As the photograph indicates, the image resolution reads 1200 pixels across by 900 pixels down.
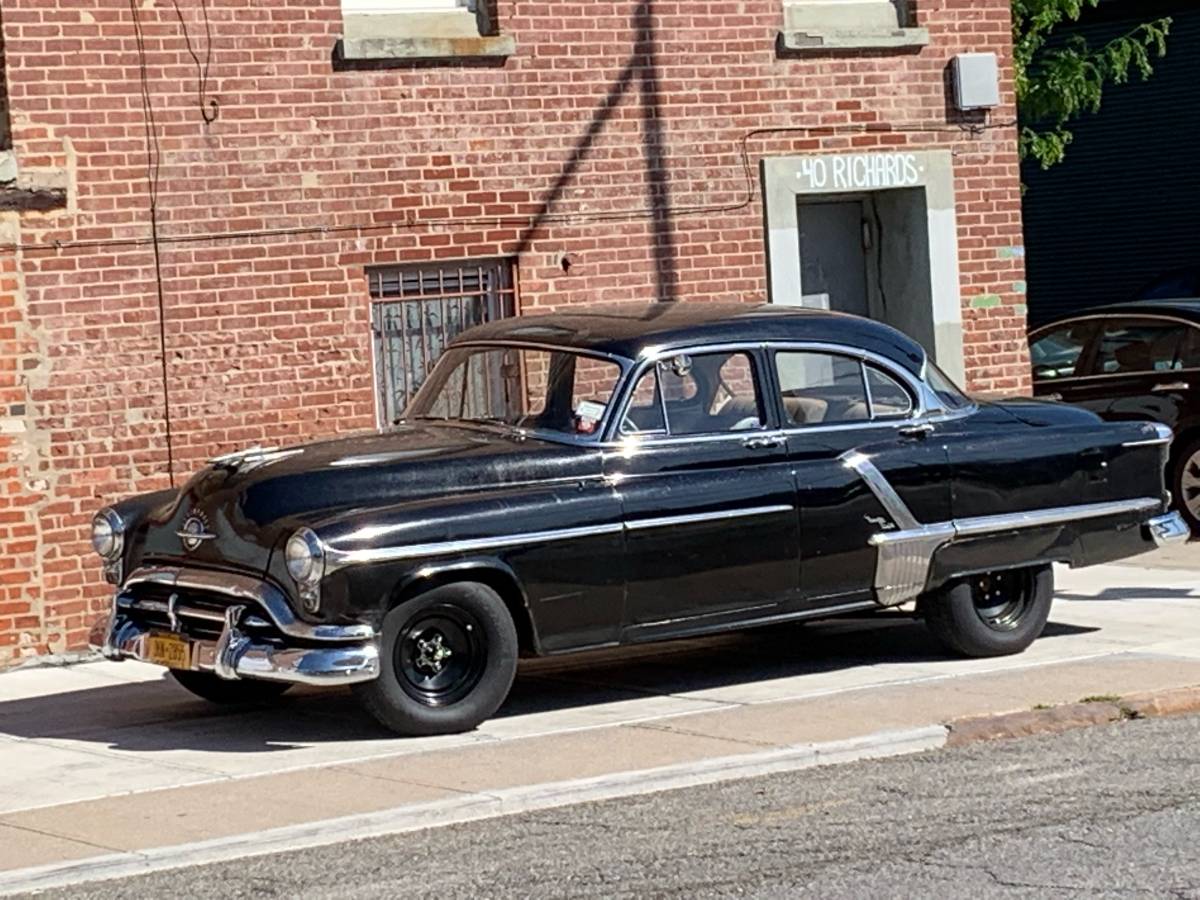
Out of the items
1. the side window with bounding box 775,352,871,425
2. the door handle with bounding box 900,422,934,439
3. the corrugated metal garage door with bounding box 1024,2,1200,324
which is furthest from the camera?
the corrugated metal garage door with bounding box 1024,2,1200,324

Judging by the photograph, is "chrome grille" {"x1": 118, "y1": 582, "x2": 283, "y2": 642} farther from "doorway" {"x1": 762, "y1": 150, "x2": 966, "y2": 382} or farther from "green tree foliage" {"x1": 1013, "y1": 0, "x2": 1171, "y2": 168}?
"green tree foliage" {"x1": 1013, "y1": 0, "x2": 1171, "y2": 168}

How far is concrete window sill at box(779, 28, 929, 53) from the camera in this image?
49.2 ft

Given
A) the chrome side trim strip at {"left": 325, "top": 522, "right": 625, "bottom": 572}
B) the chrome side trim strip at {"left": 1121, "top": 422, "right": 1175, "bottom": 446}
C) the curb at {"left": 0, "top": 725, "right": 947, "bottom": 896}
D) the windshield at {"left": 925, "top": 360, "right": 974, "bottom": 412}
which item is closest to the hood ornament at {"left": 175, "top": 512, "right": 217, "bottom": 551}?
the chrome side trim strip at {"left": 325, "top": 522, "right": 625, "bottom": 572}

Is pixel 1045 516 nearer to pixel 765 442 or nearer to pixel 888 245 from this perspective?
pixel 765 442

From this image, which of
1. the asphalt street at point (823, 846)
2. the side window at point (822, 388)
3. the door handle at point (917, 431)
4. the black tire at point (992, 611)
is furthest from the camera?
the black tire at point (992, 611)

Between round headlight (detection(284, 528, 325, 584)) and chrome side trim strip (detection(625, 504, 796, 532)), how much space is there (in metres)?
1.44

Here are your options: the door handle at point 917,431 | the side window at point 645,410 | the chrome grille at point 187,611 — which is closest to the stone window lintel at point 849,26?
the door handle at point 917,431

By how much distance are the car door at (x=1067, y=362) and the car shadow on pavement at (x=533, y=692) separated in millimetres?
4651

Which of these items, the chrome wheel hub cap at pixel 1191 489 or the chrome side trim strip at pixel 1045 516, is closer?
the chrome side trim strip at pixel 1045 516

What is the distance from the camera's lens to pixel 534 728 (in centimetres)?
989

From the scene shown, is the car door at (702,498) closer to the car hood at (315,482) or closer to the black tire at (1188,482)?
Answer: the car hood at (315,482)

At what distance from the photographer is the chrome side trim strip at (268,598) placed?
9.27 meters

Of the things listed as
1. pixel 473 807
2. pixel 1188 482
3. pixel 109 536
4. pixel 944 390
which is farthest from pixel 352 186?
pixel 1188 482

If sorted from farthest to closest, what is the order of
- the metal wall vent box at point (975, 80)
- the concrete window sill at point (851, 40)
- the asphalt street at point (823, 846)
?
1. the metal wall vent box at point (975, 80)
2. the concrete window sill at point (851, 40)
3. the asphalt street at point (823, 846)
